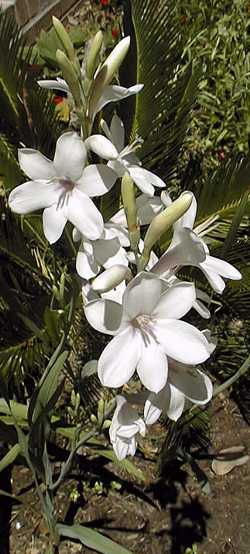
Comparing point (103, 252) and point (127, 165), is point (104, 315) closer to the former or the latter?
point (103, 252)

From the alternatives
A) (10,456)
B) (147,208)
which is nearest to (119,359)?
(147,208)

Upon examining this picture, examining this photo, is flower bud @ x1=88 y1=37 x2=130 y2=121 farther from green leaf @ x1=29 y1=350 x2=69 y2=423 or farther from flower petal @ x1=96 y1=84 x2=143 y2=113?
green leaf @ x1=29 y1=350 x2=69 y2=423

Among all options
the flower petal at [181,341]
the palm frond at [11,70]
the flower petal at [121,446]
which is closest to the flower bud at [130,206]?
the flower petal at [181,341]

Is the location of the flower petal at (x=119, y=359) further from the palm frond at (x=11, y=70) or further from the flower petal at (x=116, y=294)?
the palm frond at (x=11, y=70)

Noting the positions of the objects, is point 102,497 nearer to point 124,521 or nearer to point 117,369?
point 124,521

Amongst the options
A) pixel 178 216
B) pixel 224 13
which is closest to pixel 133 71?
pixel 178 216
